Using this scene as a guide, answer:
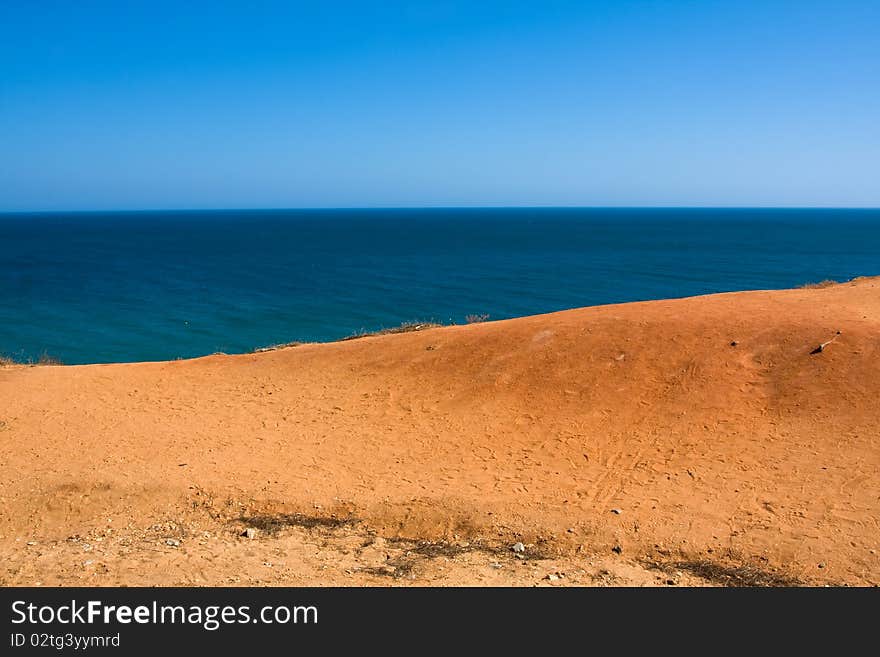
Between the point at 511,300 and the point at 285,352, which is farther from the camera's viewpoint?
the point at 511,300

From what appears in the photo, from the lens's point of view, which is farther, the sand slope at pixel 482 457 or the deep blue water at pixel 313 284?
the deep blue water at pixel 313 284

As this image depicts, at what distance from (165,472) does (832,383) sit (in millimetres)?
11353

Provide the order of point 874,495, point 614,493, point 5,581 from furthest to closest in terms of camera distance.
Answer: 1. point 614,493
2. point 874,495
3. point 5,581

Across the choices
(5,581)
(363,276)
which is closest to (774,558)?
(5,581)

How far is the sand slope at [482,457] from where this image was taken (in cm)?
777

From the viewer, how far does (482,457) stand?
10.8 metres

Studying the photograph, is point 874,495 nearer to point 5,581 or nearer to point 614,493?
point 614,493

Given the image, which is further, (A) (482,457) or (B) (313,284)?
(B) (313,284)

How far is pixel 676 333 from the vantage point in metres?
13.7

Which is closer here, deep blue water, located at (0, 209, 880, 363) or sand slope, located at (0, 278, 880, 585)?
sand slope, located at (0, 278, 880, 585)

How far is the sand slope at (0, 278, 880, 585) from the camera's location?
25.5 feet

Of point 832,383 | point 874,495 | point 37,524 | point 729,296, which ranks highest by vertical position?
point 729,296

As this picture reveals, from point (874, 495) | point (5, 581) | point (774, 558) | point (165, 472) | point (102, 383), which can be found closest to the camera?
point (5, 581)

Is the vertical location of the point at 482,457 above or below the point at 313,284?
below
